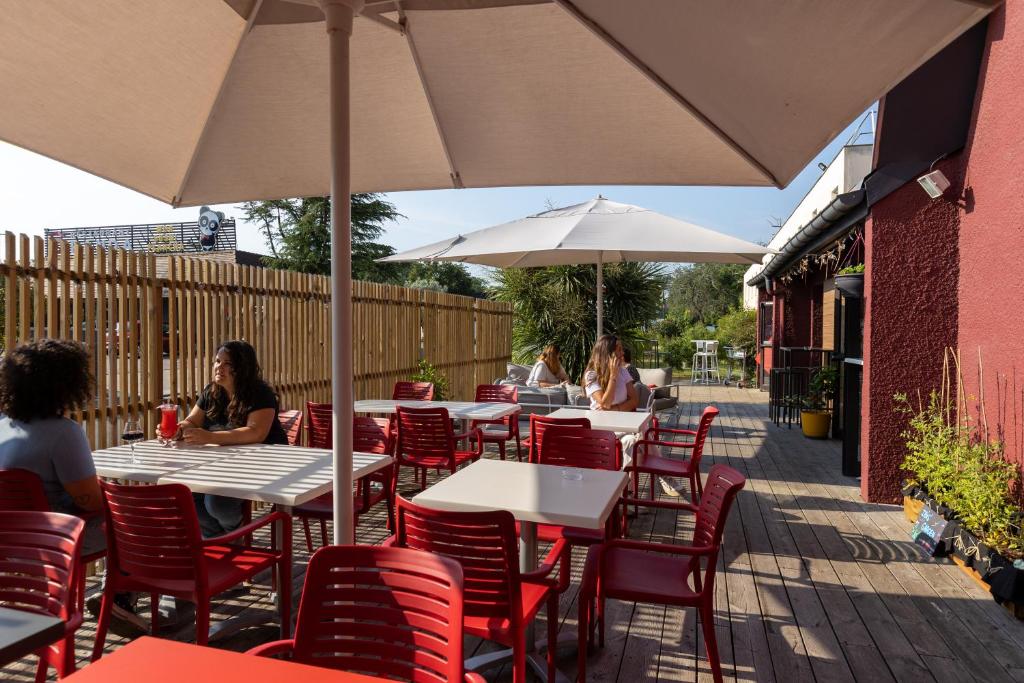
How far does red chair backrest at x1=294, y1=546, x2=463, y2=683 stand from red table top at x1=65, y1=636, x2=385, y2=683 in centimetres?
26

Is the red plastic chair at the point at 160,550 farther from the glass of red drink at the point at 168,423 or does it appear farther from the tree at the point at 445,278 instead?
the tree at the point at 445,278

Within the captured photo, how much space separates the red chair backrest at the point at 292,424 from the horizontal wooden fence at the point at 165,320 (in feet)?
2.60

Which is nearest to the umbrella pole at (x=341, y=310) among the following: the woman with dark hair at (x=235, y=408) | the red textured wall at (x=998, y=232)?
the woman with dark hair at (x=235, y=408)

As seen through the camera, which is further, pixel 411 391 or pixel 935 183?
pixel 411 391

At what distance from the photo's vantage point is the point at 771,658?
307cm

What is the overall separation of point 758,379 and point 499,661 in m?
16.3

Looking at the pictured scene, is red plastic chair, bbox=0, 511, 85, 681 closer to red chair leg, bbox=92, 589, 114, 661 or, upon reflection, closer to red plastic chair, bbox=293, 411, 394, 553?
red chair leg, bbox=92, 589, 114, 661

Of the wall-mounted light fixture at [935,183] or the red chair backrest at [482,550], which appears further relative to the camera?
the wall-mounted light fixture at [935,183]

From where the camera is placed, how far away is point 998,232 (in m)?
4.49

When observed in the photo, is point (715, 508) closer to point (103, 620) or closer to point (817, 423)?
point (103, 620)

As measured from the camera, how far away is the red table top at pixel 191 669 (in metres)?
1.31

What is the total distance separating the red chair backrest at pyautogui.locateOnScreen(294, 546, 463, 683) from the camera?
1.65 m

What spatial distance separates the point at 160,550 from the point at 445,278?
54.1 metres

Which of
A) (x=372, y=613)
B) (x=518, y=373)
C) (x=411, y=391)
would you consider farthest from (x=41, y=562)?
(x=518, y=373)
